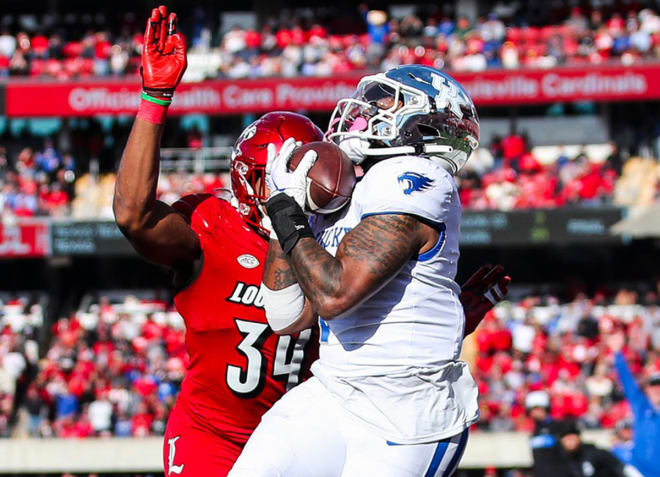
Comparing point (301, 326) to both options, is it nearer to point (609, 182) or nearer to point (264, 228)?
point (264, 228)

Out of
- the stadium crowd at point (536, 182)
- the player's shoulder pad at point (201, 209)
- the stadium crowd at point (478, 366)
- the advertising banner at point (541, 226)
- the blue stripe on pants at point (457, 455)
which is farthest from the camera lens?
the stadium crowd at point (536, 182)

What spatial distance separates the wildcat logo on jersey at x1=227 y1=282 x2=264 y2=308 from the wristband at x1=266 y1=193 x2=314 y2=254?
2.22 feet

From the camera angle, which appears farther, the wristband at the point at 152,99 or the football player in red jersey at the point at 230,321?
the football player in red jersey at the point at 230,321

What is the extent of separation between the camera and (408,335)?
3.04 m

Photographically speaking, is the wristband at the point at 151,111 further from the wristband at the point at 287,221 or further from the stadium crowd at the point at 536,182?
the stadium crowd at the point at 536,182

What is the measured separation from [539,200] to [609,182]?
1.20m

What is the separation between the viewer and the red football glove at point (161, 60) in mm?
3480

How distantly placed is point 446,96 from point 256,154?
0.75m

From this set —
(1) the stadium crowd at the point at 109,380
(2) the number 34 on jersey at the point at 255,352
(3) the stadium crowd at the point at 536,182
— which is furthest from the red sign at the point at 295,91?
(2) the number 34 on jersey at the point at 255,352

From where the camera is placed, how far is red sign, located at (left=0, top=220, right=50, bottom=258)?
18.3m

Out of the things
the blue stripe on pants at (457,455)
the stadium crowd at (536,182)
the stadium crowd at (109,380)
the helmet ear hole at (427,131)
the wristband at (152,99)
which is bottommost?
the stadium crowd at (109,380)

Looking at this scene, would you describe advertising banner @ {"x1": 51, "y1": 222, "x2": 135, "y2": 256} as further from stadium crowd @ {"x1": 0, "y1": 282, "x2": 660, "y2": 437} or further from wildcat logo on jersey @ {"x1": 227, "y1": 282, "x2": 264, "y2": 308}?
wildcat logo on jersey @ {"x1": 227, "y1": 282, "x2": 264, "y2": 308}

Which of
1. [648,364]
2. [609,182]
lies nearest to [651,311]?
[648,364]

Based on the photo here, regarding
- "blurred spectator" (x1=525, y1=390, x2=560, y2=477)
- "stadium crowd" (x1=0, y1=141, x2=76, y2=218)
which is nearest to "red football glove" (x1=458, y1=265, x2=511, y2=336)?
"blurred spectator" (x1=525, y1=390, x2=560, y2=477)
